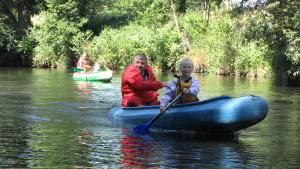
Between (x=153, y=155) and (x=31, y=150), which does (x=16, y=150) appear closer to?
(x=31, y=150)

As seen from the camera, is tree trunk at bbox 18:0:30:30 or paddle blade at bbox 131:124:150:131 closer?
paddle blade at bbox 131:124:150:131

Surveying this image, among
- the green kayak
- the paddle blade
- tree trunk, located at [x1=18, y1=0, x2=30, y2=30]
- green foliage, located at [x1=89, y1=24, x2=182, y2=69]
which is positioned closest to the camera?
the paddle blade

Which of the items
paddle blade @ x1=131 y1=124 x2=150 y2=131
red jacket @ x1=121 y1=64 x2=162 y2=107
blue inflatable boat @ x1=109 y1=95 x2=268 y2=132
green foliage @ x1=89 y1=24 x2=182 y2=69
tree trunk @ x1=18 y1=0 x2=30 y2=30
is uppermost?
tree trunk @ x1=18 y1=0 x2=30 y2=30

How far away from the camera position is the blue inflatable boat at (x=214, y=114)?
272 inches

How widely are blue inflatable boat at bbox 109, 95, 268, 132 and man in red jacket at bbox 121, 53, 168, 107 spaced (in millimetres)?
386

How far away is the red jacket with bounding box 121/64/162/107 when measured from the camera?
27.2 ft

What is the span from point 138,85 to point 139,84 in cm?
3

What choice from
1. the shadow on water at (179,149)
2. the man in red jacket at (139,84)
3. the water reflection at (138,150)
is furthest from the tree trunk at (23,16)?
the water reflection at (138,150)

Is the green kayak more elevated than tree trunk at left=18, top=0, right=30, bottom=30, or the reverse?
tree trunk at left=18, top=0, right=30, bottom=30

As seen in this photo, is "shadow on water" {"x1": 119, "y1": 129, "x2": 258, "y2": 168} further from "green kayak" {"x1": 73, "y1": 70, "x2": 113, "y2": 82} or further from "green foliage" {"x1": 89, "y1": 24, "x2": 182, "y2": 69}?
"green foliage" {"x1": 89, "y1": 24, "x2": 182, "y2": 69}

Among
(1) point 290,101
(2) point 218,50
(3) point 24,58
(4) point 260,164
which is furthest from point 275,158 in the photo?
Result: (3) point 24,58

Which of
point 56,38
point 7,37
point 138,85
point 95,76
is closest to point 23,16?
point 7,37

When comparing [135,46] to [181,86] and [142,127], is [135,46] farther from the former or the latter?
[181,86]

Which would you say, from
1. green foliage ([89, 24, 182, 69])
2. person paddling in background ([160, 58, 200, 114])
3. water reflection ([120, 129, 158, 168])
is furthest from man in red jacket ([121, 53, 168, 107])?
green foliage ([89, 24, 182, 69])
